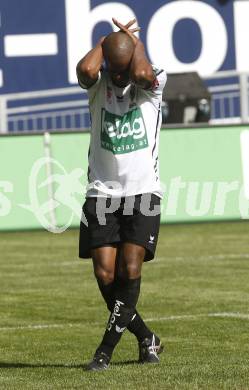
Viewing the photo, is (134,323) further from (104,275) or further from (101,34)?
(101,34)

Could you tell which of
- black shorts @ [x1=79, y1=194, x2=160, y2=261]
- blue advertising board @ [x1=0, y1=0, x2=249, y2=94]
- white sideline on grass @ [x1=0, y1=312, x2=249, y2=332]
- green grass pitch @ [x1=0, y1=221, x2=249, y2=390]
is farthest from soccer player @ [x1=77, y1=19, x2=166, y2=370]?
blue advertising board @ [x1=0, y1=0, x2=249, y2=94]

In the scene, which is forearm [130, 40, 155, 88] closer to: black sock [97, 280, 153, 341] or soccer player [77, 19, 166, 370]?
soccer player [77, 19, 166, 370]

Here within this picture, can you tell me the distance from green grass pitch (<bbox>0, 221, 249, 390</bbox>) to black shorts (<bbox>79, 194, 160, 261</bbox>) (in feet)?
2.79

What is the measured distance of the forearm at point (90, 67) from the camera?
8656 millimetres

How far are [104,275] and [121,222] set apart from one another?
38 cm

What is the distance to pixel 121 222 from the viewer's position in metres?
8.95

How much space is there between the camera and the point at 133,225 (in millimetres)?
8859

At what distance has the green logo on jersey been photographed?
28.8 ft

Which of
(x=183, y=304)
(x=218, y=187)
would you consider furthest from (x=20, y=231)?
(x=183, y=304)

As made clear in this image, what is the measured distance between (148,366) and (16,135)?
1262 cm

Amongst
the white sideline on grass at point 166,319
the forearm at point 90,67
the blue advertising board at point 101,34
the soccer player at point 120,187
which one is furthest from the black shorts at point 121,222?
the blue advertising board at point 101,34

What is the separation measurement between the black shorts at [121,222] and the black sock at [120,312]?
274 mm

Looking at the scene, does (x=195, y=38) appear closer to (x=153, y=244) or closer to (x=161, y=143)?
(x=161, y=143)

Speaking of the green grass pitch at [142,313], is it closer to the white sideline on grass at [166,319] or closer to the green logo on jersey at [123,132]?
the white sideline on grass at [166,319]
